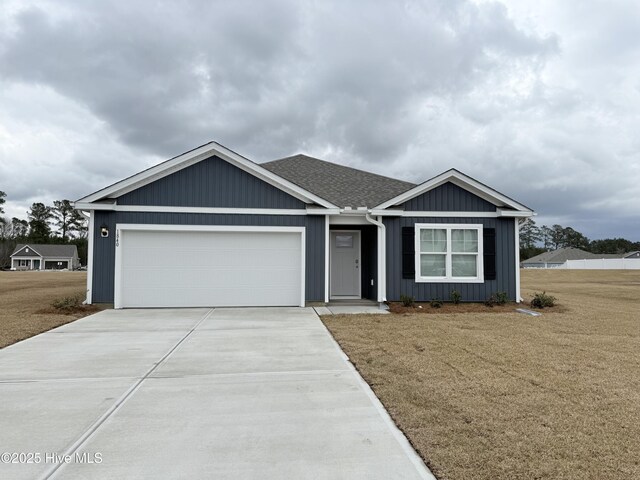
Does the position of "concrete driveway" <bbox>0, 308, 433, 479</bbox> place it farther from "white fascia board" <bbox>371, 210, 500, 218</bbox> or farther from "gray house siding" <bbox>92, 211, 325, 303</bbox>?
"white fascia board" <bbox>371, 210, 500, 218</bbox>

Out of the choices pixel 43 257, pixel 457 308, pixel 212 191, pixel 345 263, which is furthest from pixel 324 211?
pixel 43 257

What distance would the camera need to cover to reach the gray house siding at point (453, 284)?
38.0 feet

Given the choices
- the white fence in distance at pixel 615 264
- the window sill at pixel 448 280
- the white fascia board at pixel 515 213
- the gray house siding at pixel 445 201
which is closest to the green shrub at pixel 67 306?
the window sill at pixel 448 280

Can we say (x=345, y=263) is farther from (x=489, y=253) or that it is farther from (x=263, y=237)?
(x=489, y=253)

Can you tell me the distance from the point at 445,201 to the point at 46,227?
3192 inches

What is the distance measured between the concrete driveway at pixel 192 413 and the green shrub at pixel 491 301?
6429mm

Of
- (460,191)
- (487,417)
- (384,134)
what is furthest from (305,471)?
(384,134)

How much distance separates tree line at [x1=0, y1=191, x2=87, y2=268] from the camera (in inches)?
2798

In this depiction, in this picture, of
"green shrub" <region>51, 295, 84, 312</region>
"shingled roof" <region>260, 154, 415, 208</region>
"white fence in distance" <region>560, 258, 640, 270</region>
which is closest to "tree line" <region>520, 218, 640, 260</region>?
"white fence in distance" <region>560, 258, 640, 270</region>

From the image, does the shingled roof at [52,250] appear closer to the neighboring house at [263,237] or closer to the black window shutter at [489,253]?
the neighboring house at [263,237]

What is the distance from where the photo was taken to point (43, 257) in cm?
6444

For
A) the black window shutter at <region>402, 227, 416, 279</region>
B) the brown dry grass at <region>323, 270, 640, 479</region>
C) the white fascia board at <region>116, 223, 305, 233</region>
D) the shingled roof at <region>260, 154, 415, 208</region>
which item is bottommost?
the brown dry grass at <region>323, 270, 640, 479</region>

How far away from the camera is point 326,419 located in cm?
368

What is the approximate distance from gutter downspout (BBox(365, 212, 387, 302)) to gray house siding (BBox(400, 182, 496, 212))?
97 cm
